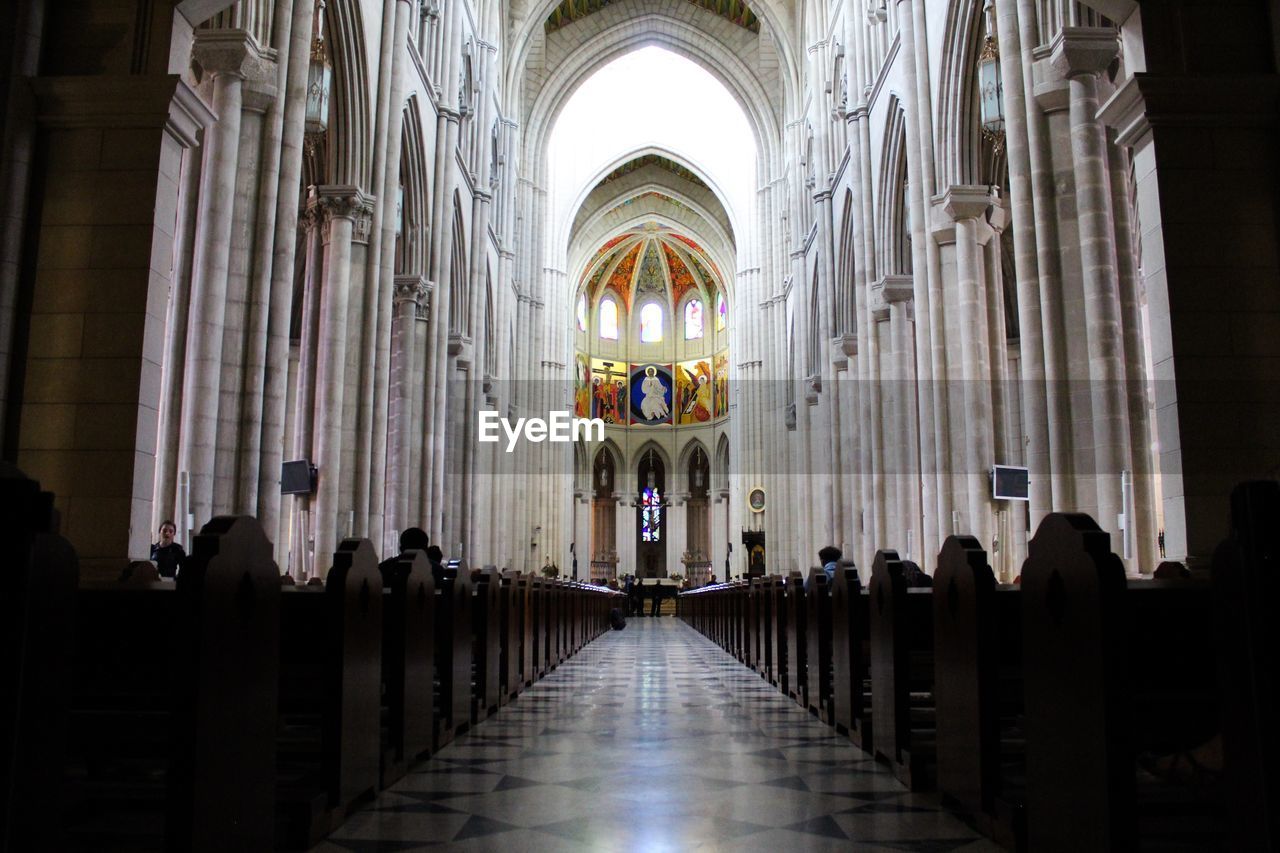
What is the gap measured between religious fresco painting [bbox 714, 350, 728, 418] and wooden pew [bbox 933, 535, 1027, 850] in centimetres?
4270

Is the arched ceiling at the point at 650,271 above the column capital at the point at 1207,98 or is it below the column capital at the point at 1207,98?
above

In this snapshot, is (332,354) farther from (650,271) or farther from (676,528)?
(650,271)

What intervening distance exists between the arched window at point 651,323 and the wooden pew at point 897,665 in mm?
43966

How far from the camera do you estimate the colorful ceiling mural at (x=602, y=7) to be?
30719mm

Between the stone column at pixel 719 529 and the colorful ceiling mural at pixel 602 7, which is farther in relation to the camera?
the stone column at pixel 719 529

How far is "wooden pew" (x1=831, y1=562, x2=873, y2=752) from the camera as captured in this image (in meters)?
4.96

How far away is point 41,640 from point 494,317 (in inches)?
994

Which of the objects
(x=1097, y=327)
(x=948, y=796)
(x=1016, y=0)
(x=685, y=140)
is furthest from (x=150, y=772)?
(x=685, y=140)

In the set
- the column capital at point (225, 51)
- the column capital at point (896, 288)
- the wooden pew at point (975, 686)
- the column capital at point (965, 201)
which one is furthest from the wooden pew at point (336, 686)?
the column capital at point (896, 288)

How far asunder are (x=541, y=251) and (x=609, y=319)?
1561 cm

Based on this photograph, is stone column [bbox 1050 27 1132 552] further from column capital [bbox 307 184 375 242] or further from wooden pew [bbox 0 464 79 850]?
column capital [bbox 307 184 375 242]

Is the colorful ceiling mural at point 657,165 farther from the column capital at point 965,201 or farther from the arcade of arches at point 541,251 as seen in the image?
the column capital at point 965,201

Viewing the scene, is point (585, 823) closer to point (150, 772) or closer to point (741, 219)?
point (150, 772)

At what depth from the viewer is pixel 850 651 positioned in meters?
5.02
